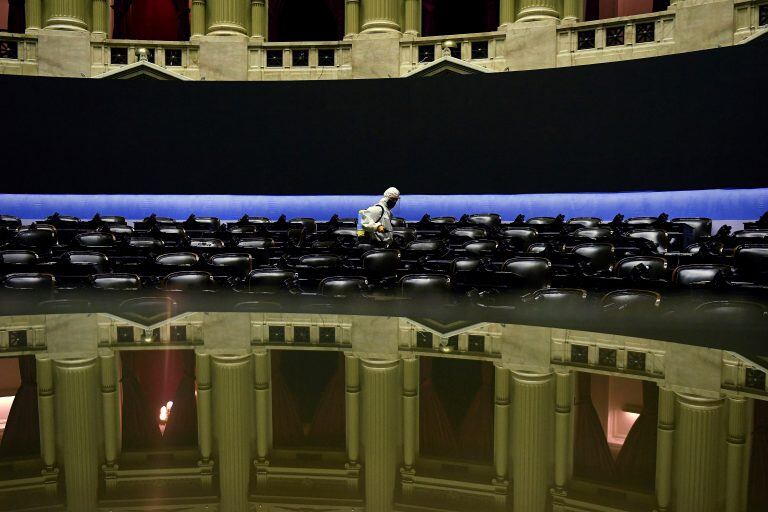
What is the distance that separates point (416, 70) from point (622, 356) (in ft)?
46.3

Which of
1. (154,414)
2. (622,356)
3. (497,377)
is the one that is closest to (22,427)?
(154,414)

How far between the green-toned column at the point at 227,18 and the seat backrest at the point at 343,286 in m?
13.3

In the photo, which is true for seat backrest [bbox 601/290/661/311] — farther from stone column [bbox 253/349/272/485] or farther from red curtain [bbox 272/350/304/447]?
red curtain [bbox 272/350/304/447]

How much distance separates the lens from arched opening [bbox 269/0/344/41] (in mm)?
24062

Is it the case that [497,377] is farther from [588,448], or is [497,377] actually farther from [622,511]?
[622,511]

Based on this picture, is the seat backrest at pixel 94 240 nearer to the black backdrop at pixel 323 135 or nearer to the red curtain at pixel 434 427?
the black backdrop at pixel 323 135

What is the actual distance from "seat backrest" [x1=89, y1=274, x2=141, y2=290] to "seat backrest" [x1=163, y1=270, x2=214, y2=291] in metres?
0.27

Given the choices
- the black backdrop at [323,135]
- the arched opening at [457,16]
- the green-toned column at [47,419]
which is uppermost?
the arched opening at [457,16]

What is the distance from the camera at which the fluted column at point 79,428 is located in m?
1.58

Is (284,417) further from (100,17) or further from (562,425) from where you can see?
(100,17)

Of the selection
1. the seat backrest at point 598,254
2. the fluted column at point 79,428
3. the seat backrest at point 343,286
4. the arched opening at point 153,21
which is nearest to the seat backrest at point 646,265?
the seat backrest at point 598,254

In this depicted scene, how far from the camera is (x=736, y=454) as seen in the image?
1806 millimetres

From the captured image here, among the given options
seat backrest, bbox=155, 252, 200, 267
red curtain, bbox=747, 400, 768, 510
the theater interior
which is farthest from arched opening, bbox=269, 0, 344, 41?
red curtain, bbox=747, 400, 768, 510

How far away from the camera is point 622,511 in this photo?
4.87ft
